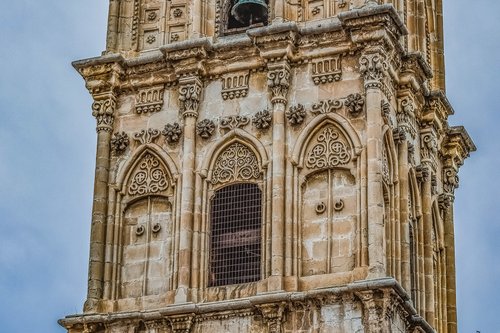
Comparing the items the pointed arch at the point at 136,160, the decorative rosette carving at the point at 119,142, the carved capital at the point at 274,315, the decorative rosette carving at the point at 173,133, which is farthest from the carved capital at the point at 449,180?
the decorative rosette carving at the point at 119,142

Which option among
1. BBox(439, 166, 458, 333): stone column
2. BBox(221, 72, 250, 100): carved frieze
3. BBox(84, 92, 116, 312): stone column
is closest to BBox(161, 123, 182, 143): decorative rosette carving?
BBox(221, 72, 250, 100): carved frieze

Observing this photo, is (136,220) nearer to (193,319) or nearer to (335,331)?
(193,319)

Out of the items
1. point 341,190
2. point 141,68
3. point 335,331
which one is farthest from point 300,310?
point 141,68

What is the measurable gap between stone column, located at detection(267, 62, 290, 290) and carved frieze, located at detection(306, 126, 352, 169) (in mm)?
648

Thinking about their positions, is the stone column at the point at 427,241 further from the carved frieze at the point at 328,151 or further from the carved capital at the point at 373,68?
the carved capital at the point at 373,68

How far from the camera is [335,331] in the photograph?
98.2ft

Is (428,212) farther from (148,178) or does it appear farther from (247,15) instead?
(148,178)

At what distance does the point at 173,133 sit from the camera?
109 feet

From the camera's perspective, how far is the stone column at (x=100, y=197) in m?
32.7

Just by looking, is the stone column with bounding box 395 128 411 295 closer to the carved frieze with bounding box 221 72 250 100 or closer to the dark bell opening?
the carved frieze with bounding box 221 72 250 100

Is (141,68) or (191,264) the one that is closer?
(191,264)

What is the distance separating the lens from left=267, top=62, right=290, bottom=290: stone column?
102 feet

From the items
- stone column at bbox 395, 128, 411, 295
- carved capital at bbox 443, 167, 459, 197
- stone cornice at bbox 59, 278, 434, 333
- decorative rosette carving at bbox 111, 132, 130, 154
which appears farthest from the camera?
carved capital at bbox 443, 167, 459, 197

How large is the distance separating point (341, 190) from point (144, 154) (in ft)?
16.1
